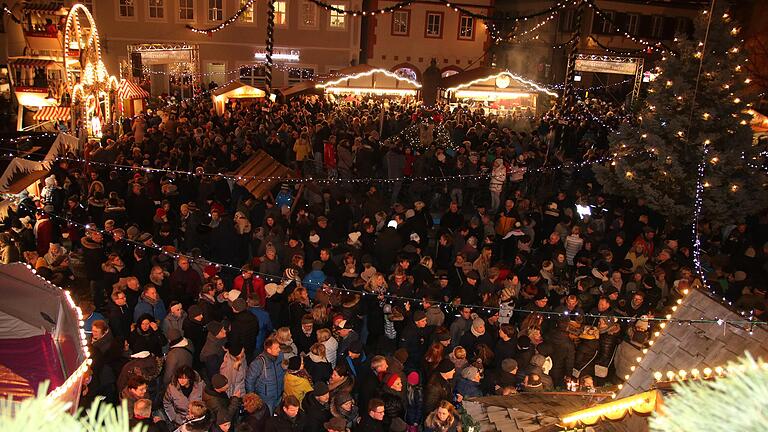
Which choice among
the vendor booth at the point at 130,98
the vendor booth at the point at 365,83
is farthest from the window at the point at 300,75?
the vendor booth at the point at 130,98

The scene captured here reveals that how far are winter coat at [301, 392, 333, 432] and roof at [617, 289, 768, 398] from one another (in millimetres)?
2533

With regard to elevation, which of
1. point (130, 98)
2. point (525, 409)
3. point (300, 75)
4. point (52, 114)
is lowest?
point (525, 409)

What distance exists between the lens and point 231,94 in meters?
21.5

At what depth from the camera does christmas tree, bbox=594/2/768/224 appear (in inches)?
454

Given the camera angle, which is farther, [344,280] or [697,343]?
[344,280]

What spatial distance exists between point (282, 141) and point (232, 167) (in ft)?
10.3

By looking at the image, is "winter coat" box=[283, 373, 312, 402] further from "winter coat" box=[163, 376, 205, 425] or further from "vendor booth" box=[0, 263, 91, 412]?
"vendor booth" box=[0, 263, 91, 412]

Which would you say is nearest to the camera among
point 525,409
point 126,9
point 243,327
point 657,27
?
point 525,409

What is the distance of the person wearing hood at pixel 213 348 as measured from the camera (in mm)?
6133

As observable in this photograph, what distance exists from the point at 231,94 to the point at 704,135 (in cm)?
1572

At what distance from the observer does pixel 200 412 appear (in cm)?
477

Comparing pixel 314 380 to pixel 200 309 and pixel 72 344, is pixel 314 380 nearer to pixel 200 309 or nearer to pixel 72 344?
pixel 200 309

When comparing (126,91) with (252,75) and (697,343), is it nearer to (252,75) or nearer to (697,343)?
(252,75)

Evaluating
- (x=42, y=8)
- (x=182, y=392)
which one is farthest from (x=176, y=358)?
(x=42, y=8)
